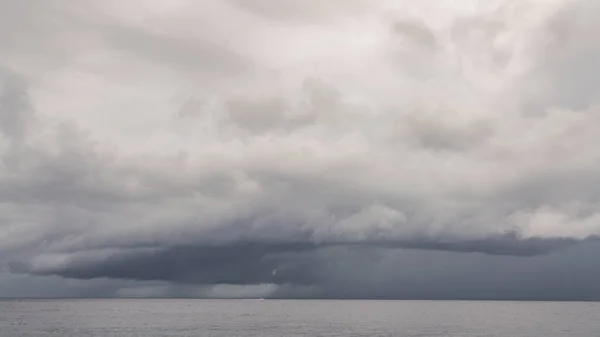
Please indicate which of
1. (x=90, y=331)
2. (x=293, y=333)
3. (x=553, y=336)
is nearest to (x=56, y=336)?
(x=90, y=331)

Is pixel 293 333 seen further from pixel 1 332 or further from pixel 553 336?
pixel 1 332

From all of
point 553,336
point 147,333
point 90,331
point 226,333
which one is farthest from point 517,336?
point 90,331

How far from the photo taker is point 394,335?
186 m

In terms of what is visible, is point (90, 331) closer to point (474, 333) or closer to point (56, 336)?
point (56, 336)

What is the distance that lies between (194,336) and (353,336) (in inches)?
2004

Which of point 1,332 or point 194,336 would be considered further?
point 1,332

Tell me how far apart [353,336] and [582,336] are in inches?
3131

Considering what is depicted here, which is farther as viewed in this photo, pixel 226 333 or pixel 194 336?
pixel 226 333

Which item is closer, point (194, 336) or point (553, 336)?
point (194, 336)

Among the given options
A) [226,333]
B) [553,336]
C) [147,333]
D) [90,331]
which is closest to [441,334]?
[553,336]

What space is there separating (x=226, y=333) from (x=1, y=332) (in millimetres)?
78949

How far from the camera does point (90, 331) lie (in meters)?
198

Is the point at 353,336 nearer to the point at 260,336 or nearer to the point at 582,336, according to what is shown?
the point at 260,336

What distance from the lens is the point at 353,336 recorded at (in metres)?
182
